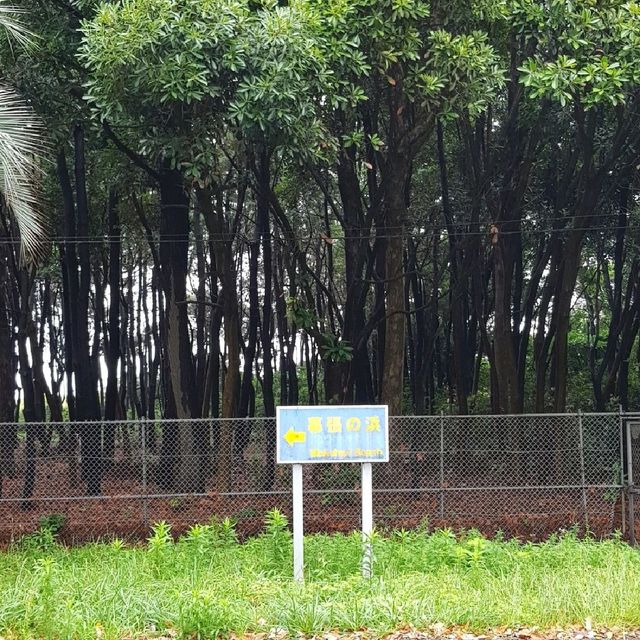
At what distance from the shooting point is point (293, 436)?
27.0 ft

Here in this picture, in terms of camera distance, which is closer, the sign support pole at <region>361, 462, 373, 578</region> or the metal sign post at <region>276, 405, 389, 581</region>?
the sign support pole at <region>361, 462, 373, 578</region>

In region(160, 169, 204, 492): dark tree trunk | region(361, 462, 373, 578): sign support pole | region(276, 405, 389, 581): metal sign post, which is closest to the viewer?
region(361, 462, 373, 578): sign support pole

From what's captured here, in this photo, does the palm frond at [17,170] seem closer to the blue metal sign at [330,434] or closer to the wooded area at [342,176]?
the wooded area at [342,176]

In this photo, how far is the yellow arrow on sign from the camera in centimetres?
823

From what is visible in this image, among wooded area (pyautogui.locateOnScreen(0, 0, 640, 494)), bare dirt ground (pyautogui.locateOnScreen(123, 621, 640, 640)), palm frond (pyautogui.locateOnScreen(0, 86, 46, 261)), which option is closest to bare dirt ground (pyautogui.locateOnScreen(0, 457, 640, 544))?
wooded area (pyautogui.locateOnScreen(0, 0, 640, 494))

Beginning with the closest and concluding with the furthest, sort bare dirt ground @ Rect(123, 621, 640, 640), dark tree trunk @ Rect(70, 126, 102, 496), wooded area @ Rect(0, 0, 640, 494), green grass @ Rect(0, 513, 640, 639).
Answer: bare dirt ground @ Rect(123, 621, 640, 640)
green grass @ Rect(0, 513, 640, 639)
wooded area @ Rect(0, 0, 640, 494)
dark tree trunk @ Rect(70, 126, 102, 496)

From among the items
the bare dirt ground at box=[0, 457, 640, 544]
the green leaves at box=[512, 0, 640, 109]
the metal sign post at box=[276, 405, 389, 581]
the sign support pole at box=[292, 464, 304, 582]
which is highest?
the green leaves at box=[512, 0, 640, 109]

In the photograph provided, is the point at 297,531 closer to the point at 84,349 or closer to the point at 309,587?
the point at 309,587

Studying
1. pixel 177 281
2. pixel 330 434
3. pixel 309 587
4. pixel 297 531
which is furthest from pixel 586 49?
pixel 177 281

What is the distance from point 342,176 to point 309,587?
8.99 metres

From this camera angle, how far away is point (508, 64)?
44.0 ft

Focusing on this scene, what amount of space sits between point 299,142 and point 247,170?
585 centimetres

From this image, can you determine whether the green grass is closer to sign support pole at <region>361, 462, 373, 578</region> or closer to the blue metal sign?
sign support pole at <region>361, 462, 373, 578</region>

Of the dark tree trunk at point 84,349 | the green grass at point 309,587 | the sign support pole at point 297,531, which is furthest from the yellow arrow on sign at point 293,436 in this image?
the dark tree trunk at point 84,349
